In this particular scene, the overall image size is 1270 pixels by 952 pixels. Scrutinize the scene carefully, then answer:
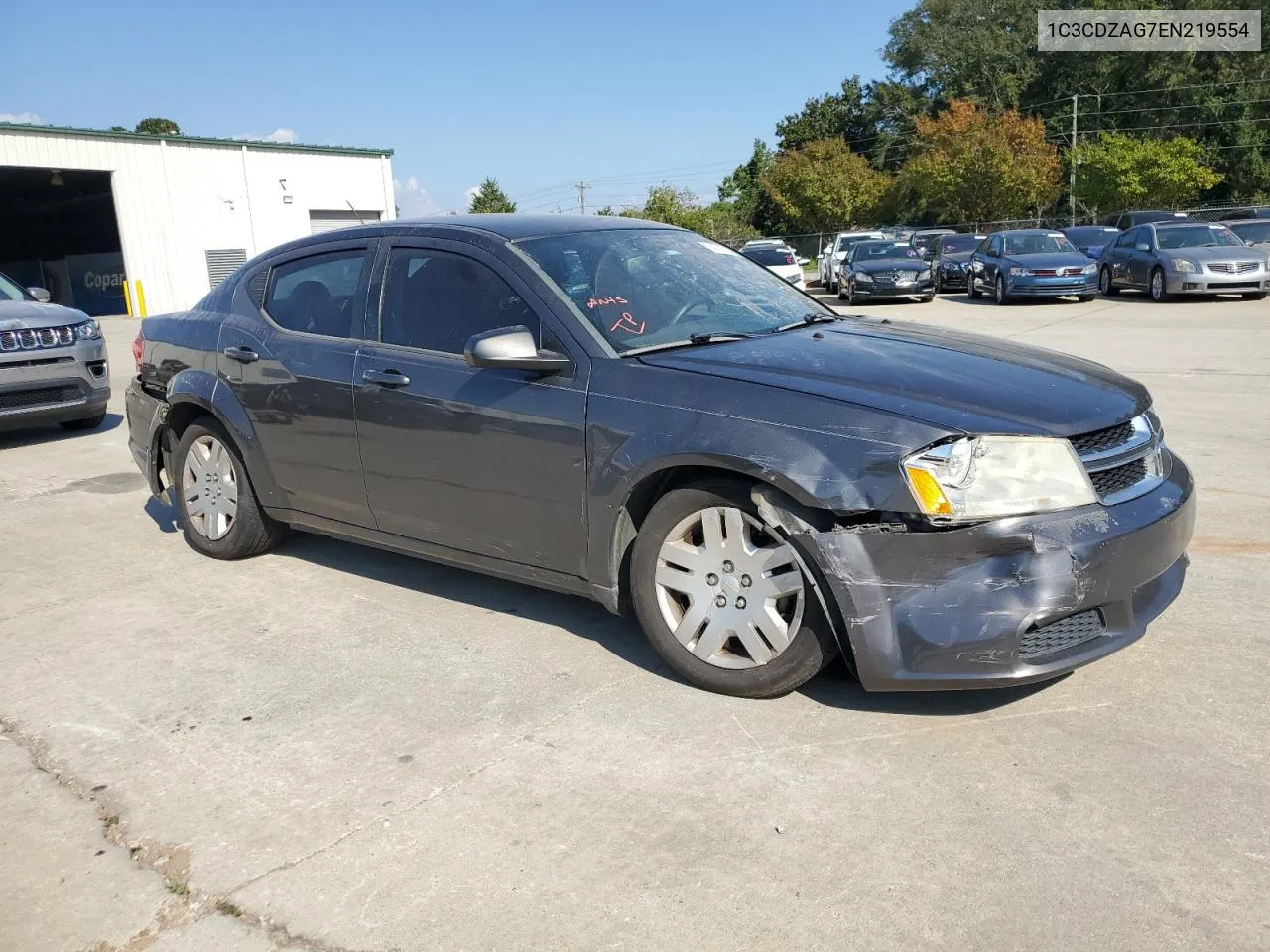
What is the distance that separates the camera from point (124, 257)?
103 ft

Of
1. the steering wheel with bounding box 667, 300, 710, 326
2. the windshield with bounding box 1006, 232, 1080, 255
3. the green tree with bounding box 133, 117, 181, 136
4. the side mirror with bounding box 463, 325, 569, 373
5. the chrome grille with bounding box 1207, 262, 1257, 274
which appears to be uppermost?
the green tree with bounding box 133, 117, 181, 136

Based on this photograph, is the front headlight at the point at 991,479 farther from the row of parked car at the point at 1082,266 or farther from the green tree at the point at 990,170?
the green tree at the point at 990,170

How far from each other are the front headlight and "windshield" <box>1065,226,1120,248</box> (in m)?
26.3

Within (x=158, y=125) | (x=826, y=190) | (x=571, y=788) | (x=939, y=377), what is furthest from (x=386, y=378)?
(x=158, y=125)

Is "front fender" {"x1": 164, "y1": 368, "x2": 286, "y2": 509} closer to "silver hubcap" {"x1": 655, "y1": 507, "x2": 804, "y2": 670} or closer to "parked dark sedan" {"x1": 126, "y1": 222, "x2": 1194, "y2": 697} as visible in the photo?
"parked dark sedan" {"x1": 126, "y1": 222, "x2": 1194, "y2": 697}

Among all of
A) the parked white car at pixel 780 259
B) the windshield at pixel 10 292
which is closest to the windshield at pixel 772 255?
the parked white car at pixel 780 259

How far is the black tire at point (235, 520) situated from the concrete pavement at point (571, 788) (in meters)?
0.50

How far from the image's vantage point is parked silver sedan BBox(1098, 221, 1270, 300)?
63.2ft

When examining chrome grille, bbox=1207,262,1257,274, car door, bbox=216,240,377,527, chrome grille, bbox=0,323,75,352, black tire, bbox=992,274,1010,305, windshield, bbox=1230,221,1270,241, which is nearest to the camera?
car door, bbox=216,240,377,527

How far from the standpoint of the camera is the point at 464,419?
4.26m

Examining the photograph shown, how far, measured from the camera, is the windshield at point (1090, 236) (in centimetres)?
2712

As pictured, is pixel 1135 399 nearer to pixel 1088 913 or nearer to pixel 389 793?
pixel 1088 913

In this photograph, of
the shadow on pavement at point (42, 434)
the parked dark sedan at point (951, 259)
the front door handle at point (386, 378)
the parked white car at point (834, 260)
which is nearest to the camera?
the front door handle at point (386, 378)

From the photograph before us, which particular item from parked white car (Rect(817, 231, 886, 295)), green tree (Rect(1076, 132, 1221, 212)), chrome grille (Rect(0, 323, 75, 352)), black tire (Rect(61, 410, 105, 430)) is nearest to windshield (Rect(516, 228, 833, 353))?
chrome grille (Rect(0, 323, 75, 352))
